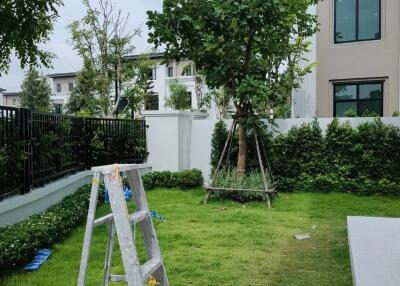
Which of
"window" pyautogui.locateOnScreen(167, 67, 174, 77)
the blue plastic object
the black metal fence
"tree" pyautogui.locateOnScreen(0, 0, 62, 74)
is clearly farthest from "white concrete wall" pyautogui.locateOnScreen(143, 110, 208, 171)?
"window" pyautogui.locateOnScreen(167, 67, 174, 77)

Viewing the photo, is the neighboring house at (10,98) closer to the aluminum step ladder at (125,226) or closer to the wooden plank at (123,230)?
the aluminum step ladder at (125,226)

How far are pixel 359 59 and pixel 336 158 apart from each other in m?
4.88

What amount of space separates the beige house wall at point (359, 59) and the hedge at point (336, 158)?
4.01m

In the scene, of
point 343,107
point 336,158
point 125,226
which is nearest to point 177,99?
point 343,107

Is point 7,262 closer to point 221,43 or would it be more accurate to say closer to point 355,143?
point 221,43

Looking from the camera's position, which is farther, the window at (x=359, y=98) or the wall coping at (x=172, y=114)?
the window at (x=359, y=98)

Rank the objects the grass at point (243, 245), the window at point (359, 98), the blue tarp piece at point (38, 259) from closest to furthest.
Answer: the grass at point (243, 245) < the blue tarp piece at point (38, 259) < the window at point (359, 98)

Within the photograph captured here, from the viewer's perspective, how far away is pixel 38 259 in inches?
202

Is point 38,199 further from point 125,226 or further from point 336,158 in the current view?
point 336,158

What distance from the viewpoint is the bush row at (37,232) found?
15.4ft

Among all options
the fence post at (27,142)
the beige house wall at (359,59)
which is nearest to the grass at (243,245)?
the fence post at (27,142)

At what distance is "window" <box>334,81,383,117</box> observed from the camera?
1346 cm

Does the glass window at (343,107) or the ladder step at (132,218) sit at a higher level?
the glass window at (343,107)

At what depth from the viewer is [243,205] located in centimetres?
877
